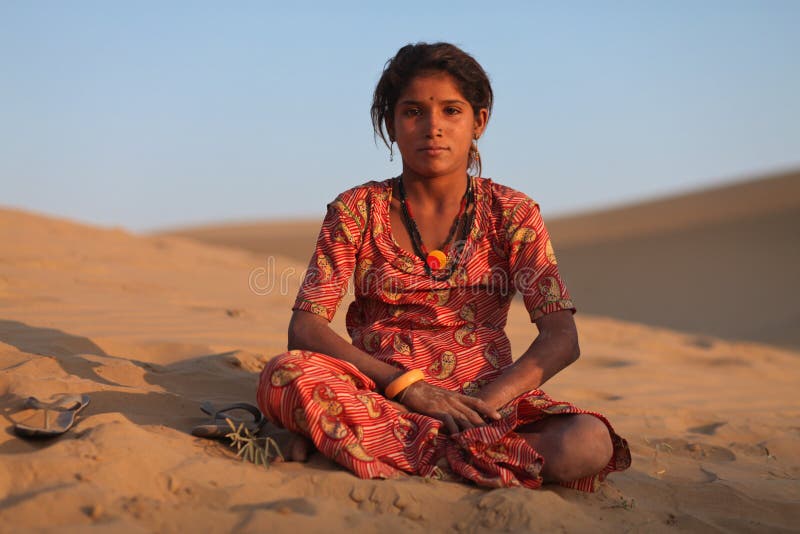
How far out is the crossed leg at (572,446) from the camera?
9.80ft

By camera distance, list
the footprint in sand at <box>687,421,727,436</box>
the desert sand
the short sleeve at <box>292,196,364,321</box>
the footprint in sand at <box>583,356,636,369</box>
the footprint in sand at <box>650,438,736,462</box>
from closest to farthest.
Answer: the desert sand → the short sleeve at <box>292,196,364,321</box> → the footprint in sand at <box>650,438,736,462</box> → the footprint in sand at <box>687,421,727,436</box> → the footprint in sand at <box>583,356,636,369</box>

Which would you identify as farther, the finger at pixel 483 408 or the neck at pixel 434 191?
the neck at pixel 434 191

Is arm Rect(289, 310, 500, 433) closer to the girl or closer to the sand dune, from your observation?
the girl

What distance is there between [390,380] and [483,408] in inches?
13.8

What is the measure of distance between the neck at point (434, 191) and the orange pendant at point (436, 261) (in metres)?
0.25

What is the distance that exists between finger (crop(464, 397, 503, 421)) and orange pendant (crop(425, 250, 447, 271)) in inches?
22.7

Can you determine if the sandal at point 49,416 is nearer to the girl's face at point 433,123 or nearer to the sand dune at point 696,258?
the girl's face at point 433,123

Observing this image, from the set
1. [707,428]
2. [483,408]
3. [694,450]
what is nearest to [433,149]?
[483,408]

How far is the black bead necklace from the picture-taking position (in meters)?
3.39

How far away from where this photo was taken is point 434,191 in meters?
3.55

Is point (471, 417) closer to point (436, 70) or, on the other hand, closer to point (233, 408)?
point (233, 408)

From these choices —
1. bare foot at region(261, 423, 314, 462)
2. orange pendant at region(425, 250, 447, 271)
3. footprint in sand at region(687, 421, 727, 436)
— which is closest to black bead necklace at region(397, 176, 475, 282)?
orange pendant at region(425, 250, 447, 271)

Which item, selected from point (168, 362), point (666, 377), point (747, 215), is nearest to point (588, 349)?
point (666, 377)

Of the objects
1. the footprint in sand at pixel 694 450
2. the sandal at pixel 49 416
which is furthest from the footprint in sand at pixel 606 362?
the sandal at pixel 49 416
